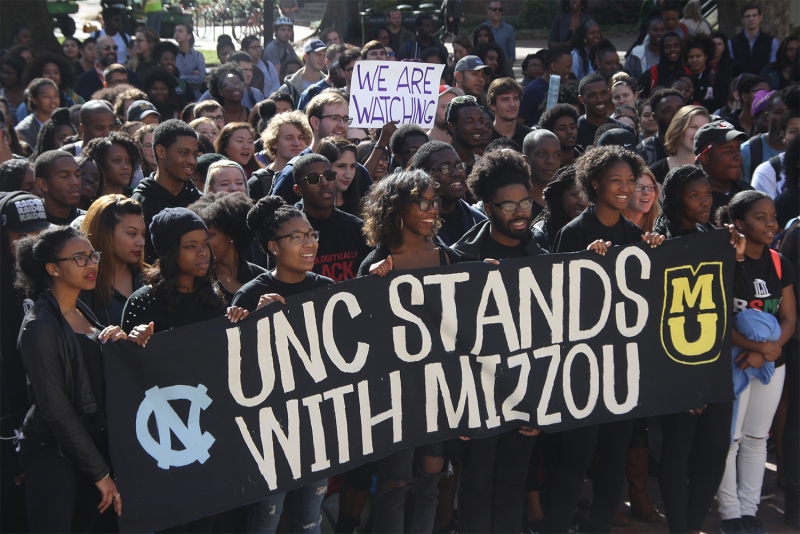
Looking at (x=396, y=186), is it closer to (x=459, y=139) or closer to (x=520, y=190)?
(x=520, y=190)

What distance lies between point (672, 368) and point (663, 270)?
0.51 metres

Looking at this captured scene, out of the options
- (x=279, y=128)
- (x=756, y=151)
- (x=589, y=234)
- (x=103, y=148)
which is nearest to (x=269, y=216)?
(x=589, y=234)

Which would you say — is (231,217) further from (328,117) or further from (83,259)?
(328,117)

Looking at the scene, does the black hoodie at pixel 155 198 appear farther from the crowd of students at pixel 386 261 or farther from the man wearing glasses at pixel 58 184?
the man wearing glasses at pixel 58 184

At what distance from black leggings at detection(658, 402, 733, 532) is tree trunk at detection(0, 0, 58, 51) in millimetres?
13723

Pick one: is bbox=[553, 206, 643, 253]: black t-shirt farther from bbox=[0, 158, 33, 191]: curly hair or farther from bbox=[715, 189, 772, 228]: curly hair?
bbox=[0, 158, 33, 191]: curly hair

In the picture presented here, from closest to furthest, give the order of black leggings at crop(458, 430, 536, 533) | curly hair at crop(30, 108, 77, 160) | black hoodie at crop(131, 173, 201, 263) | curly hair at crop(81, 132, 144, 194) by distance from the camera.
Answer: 1. black leggings at crop(458, 430, 536, 533)
2. black hoodie at crop(131, 173, 201, 263)
3. curly hair at crop(81, 132, 144, 194)
4. curly hair at crop(30, 108, 77, 160)

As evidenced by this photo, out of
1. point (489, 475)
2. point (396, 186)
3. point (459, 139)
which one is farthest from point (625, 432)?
point (459, 139)

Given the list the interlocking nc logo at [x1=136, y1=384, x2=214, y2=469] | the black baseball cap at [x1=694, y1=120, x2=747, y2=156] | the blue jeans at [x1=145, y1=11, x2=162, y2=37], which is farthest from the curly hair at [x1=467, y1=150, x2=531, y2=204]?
the blue jeans at [x1=145, y1=11, x2=162, y2=37]

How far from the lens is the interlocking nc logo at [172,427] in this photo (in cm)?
380

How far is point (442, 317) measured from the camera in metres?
4.29

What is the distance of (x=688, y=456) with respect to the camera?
15.6 ft

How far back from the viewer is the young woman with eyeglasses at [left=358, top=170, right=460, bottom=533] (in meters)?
4.37

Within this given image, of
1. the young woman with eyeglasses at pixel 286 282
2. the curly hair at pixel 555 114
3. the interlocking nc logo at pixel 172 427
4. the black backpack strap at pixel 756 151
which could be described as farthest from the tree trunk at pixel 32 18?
the interlocking nc logo at pixel 172 427
